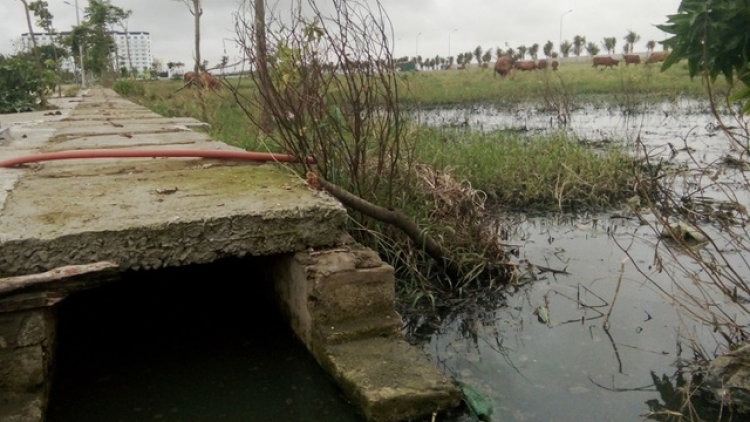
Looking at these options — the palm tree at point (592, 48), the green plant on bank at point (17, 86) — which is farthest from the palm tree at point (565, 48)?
the green plant on bank at point (17, 86)

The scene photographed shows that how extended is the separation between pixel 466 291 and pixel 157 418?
5.76 ft

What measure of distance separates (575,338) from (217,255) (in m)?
1.59

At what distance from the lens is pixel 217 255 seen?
7.35 feet

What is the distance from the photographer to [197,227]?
2.18 metres

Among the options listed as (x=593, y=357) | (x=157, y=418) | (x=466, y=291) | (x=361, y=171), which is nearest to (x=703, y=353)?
(x=593, y=357)

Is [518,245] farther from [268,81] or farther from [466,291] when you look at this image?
[268,81]

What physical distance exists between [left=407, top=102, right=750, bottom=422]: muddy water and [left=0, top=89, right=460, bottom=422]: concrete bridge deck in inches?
17.6

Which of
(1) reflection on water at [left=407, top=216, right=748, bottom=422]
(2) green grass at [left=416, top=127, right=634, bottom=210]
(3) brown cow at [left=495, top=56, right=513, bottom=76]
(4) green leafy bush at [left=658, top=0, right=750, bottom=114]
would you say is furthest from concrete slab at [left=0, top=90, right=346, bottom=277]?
(3) brown cow at [left=495, top=56, right=513, bottom=76]

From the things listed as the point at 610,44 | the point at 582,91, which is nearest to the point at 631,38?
the point at 610,44

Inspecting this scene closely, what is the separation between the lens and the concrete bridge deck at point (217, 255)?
6.43 feet

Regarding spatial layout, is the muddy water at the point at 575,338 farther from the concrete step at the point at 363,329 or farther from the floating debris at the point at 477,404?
the concrete step at the point at 363,329

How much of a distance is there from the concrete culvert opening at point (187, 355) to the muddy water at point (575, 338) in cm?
64

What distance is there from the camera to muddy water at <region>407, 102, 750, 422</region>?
2354 millimetres

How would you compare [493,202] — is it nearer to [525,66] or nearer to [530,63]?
[525,66]
